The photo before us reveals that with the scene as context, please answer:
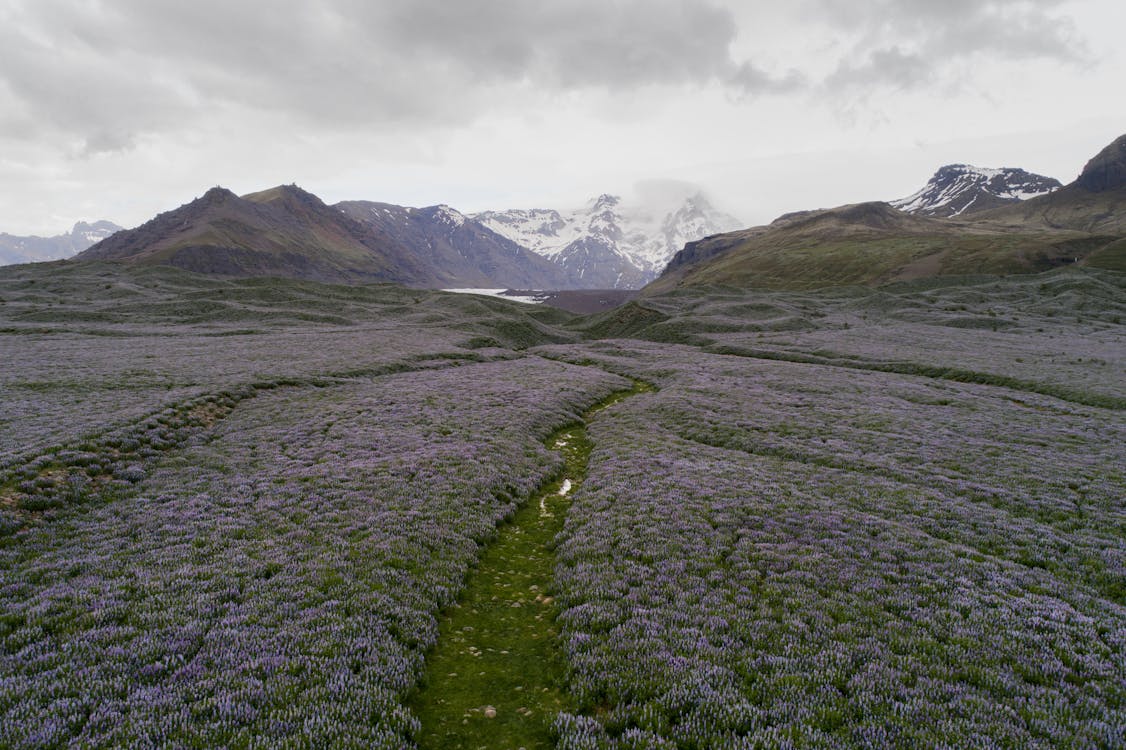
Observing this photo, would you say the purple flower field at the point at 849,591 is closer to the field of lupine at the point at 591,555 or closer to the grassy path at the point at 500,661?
the field of lupine at the point at 591,555

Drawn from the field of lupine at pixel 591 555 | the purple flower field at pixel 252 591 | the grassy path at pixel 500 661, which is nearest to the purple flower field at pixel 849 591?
the field of lupine at pixel 591 555

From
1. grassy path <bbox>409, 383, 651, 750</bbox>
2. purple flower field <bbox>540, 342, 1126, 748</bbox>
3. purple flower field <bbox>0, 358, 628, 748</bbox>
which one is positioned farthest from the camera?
grassy path <bbox>409, 383, 651, 750</bbox>

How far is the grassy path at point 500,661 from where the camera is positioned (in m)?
10.4

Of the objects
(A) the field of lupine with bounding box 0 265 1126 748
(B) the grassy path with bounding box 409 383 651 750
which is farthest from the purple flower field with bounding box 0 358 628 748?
(B) the grassy path with bounding box 409 383 651 750

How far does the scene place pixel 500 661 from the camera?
→ 42.2 feet

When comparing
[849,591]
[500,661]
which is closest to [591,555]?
[500,661]

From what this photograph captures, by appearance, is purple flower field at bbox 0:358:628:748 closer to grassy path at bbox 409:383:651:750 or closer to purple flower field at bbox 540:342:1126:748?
grassy path at bbox 409:383:651:750

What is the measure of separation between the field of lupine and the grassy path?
1.52 feet

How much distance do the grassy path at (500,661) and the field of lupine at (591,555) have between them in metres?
0.46

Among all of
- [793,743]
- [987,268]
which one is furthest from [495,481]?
[987,268]

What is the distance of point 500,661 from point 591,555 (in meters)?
5.62

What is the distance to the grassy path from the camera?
10434 millimetres

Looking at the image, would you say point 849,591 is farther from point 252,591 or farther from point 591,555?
point 252,591

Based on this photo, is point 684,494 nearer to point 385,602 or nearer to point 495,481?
point 495,481
